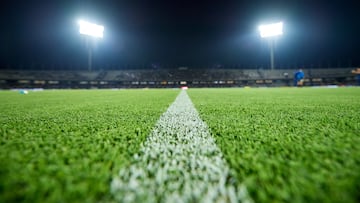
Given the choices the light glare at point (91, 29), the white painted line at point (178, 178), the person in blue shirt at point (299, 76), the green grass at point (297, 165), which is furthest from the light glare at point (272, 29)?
the white painted line at point (178, 178)

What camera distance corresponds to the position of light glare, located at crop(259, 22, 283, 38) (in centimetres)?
2744

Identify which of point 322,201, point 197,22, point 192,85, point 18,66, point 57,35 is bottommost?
point 322,201

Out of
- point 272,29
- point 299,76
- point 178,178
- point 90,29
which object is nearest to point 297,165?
point 178,178

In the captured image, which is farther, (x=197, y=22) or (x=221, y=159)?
(x=197, y=22)

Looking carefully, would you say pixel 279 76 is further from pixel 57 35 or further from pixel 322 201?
pixel 57 35

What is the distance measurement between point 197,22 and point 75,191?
3838 cm

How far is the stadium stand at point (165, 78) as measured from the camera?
30047 millimetres

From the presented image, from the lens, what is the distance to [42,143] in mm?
874

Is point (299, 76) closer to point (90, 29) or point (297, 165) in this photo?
point (297, 165)

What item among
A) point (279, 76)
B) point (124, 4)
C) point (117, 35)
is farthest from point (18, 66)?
point (279, 76)

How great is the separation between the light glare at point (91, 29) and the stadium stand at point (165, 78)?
28.0 feet

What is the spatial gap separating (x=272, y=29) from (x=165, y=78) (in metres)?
21.0

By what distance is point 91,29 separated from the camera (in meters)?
29.1

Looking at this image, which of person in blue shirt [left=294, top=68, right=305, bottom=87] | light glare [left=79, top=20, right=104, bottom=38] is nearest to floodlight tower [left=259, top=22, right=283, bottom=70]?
person in blue shirt [left=294, top=68, right=305, bottom=87]
